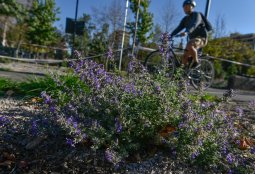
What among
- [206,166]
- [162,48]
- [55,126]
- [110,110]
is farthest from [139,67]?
[206,166]

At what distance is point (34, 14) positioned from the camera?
99.7 feet

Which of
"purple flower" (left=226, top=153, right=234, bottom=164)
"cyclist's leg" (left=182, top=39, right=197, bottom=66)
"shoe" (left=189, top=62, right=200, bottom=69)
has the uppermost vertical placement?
"cyclist's leg" (left=182, top=39, right=197, bottom=66)

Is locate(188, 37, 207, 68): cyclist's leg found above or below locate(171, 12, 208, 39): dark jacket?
below

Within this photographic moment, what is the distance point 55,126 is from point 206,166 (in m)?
0.96

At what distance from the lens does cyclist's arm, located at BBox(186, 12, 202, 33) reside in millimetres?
5509

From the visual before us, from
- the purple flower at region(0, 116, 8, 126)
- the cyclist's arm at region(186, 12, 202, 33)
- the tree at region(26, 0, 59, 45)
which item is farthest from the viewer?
the tree at region(26, 0, 59, 45)

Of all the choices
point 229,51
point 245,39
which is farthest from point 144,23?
point 245,39

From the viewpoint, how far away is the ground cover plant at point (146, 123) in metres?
1.67

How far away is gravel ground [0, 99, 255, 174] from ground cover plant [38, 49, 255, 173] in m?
0.06

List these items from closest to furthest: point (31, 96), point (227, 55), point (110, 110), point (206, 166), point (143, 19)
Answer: point (206, 166)
point (110, 110)
point (31, 96)
point (227, 55)
point (143, 19)

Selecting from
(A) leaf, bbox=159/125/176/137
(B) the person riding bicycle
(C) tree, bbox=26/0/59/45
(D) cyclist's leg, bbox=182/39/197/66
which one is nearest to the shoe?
(B) the person riding bicycle

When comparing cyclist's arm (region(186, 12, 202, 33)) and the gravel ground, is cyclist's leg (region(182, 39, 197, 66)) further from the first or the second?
the gravel ground

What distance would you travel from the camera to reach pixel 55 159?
5.93 feet

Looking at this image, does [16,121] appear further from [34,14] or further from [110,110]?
[34,14]
